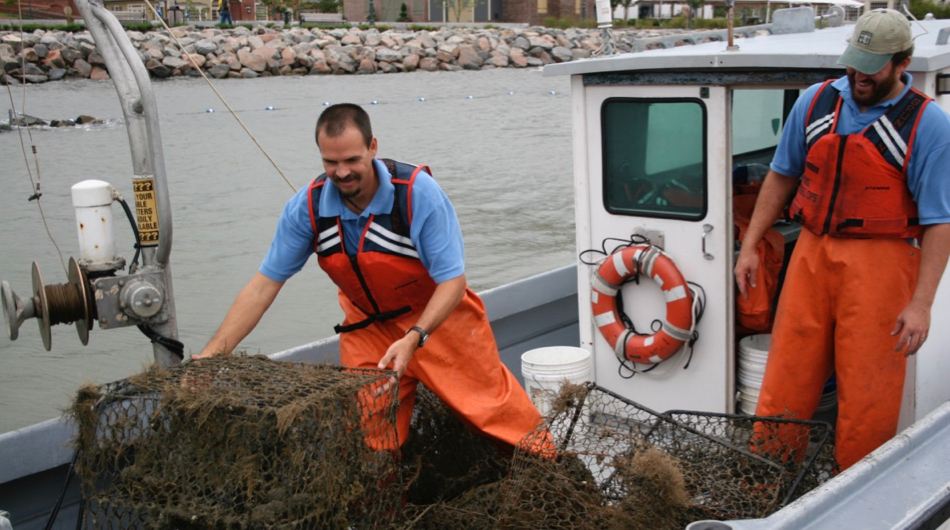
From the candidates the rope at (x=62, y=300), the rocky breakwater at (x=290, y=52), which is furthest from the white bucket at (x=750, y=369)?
the rocky breakwater at (x=290, y=52)

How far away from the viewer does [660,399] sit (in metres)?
4.80

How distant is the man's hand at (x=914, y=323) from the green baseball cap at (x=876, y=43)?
799 mm

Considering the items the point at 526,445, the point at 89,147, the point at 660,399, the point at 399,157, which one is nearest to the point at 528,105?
the point at 399,157

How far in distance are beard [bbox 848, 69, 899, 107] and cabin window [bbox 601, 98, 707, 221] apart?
3.44ft

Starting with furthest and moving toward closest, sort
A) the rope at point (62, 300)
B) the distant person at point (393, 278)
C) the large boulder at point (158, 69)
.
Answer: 1. the large boulder at point (158, 69)
2. the rope at point (62, 300)
3. the distant person at point (393, 278)

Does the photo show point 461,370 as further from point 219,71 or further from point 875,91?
point 219,71

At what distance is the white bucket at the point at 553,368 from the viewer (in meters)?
4.65

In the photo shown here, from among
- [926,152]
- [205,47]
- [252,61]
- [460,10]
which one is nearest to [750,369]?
[926,152]

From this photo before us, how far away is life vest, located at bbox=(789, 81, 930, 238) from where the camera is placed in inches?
129

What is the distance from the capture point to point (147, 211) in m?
3.79

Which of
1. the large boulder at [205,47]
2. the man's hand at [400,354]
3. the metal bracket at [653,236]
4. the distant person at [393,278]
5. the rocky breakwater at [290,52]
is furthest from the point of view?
the large boulder at [205,47]

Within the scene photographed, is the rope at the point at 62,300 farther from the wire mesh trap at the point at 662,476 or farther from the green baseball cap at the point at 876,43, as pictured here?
the green baseball cap at the point at 876,43

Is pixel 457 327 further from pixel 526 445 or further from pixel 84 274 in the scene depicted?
pixel 84 274

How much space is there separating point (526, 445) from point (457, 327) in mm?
481
